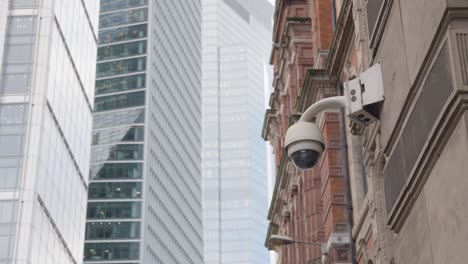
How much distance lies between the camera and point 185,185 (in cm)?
16625

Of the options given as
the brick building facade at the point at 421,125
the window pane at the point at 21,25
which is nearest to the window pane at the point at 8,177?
the window pane at the point at 21,25

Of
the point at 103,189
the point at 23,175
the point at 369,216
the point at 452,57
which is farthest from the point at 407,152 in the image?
the point at 103,189

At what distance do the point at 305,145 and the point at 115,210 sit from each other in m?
129

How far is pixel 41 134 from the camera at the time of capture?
71.4 metres

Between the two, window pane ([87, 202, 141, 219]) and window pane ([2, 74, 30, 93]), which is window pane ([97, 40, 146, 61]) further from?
window pane ([2, 74, 30, 93])

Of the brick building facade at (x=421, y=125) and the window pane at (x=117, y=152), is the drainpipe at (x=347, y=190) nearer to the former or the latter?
the brick building facade at (x=421, y=125)

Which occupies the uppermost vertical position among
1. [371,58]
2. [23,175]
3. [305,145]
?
[23,175]

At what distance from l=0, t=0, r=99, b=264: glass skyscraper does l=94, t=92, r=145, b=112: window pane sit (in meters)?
61.5

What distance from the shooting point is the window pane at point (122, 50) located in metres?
155

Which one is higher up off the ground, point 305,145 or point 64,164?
point 64,164

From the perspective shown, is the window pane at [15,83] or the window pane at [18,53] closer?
the window pane at [15,83]

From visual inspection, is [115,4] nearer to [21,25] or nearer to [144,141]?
[144,141]

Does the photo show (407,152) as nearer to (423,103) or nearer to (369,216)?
(423,103)

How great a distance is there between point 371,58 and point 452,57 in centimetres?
349
